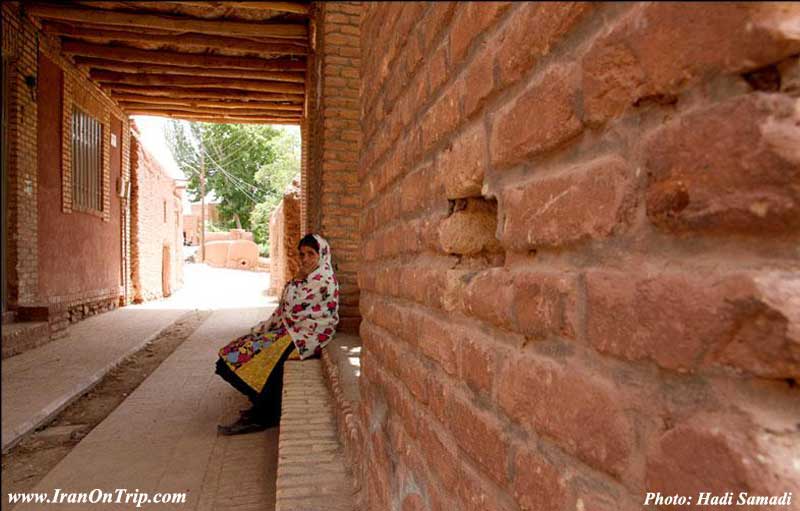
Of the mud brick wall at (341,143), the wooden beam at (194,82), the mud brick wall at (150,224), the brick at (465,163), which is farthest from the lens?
the mud brick wall at (150,224)

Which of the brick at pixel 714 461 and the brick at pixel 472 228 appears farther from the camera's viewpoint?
the brick at pixel 472 228

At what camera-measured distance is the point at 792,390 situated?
494mm

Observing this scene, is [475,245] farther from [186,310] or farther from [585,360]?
[186,310]

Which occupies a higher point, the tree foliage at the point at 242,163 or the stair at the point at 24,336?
the tree foliage at the point at 242,163

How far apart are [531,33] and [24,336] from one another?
7.58 m

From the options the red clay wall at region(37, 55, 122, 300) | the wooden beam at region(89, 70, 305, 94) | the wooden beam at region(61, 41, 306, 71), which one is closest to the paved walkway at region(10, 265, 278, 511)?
the red clay wall at region(37, 55, 122, 300)

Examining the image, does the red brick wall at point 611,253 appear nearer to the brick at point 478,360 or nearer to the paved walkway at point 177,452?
the brick at point 478,360

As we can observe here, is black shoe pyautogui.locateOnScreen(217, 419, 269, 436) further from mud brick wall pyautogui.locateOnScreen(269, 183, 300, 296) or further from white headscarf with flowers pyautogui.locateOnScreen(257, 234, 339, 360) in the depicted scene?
mud brick wall pyautogui.locateOnScreen(269, 183, 300, 296)

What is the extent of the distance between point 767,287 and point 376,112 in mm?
1529

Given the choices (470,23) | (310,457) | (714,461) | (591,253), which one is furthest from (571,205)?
(310,457)

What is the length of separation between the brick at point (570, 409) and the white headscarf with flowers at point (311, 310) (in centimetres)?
390

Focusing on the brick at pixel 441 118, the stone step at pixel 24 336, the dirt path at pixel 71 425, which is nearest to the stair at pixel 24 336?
the stone step at pixel 24 336

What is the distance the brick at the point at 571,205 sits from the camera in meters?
0.63

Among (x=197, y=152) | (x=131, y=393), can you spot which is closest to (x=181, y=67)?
(x=131, y=393)
